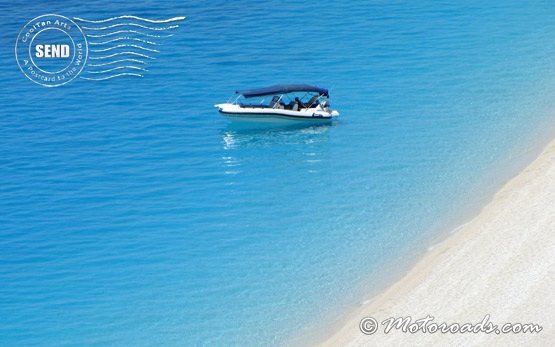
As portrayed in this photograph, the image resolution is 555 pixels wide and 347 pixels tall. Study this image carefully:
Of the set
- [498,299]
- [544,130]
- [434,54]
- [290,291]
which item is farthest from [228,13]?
[498,299]

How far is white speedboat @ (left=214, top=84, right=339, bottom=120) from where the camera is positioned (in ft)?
176

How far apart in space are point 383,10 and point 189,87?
17738 millimetres

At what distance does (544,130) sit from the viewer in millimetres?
50406

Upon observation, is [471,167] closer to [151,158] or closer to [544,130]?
[544,130]

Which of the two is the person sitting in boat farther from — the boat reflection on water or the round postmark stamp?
the round postmark stamp

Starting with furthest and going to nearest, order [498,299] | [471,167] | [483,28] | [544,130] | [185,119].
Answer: [483,28] → [185,119] → [544,130] → [471,167] → [498,299]

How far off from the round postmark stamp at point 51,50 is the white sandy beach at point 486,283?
3104cm

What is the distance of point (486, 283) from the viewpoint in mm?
34625

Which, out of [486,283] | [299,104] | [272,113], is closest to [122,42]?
[272,113]

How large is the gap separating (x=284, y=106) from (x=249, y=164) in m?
5.22

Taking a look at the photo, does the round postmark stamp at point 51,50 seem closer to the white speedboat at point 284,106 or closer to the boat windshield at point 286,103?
the boat windshield at point 286,103

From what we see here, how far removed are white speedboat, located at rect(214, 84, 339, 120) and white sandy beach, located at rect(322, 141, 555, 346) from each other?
14653mm

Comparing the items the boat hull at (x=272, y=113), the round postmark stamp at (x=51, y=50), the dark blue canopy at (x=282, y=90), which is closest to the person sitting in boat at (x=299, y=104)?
the boat hull at (x=272, y=113)

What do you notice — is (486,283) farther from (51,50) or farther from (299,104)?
(51,50)
